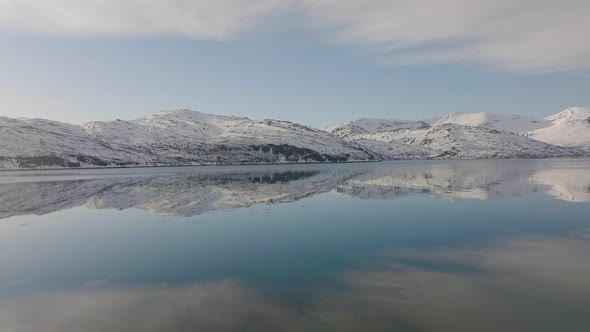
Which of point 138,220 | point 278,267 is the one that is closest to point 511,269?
point 278,267

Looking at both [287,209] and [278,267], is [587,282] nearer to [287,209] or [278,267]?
[278,267]

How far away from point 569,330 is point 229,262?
53.0 ft

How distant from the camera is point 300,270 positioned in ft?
69.2

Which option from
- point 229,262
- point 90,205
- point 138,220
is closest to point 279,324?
point 229,262

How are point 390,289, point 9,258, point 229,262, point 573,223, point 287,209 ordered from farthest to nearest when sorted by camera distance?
point 287,209 → point 573,223 → point 9,258 → point 229,262 → point 390,289

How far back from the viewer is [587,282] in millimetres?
18281

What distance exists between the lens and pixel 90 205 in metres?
50.0

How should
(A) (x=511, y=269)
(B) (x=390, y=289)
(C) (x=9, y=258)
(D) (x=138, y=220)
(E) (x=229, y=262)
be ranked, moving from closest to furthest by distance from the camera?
(B) (x=390, y=289), (A) (x=511, y=269), (E) (x=229, y=262), (C) (x=9, y=258), (D) (x=138, y=220)

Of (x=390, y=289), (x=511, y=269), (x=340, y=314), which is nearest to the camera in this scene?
(x=340, y=314)

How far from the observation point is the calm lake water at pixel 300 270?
14.9 metres

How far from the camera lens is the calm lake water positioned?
48.8ft

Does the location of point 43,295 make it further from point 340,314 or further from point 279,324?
point 340,314

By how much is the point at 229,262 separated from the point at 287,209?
21.7 m

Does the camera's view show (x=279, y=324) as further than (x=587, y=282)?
No
